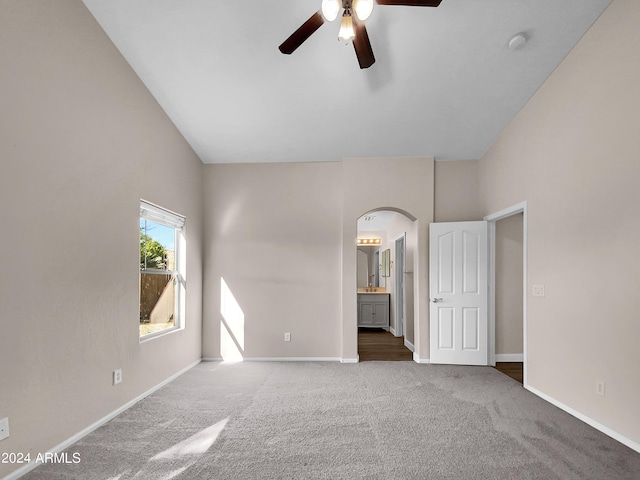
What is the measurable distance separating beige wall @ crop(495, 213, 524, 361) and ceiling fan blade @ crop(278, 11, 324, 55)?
3.69m

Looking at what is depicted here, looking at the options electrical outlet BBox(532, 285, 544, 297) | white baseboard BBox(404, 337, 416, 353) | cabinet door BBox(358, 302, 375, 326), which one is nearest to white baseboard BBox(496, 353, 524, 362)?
white baseboard BBox(404, 337, 416, 353)

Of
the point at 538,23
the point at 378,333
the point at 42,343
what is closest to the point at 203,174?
the point at 42,343

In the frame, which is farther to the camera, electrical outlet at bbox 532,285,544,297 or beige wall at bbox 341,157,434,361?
beige wall at bbox 341,157,434,361

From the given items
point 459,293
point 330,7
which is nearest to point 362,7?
point 330,7

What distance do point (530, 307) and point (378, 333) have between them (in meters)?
3.81

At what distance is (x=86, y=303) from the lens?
2.57 meters

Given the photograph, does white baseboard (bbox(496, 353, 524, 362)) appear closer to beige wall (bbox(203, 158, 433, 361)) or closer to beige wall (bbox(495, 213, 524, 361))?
beige wall (bbox(495, 213, 524, 361))

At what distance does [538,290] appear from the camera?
135 inches

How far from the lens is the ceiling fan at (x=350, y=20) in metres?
1.90

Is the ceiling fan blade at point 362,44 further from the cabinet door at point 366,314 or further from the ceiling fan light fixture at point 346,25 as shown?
the cabinet door at point 366,314

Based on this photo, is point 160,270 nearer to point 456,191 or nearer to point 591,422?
point 456,191

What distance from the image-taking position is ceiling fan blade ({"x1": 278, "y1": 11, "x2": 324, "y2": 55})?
205cm

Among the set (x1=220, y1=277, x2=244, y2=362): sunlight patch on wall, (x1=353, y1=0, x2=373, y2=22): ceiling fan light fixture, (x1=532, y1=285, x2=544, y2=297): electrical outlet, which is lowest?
(x1=220, y1=277, x2=244, y2=362): sunlight patch on wall

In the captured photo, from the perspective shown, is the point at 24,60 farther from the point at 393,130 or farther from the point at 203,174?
the point at 393,130
